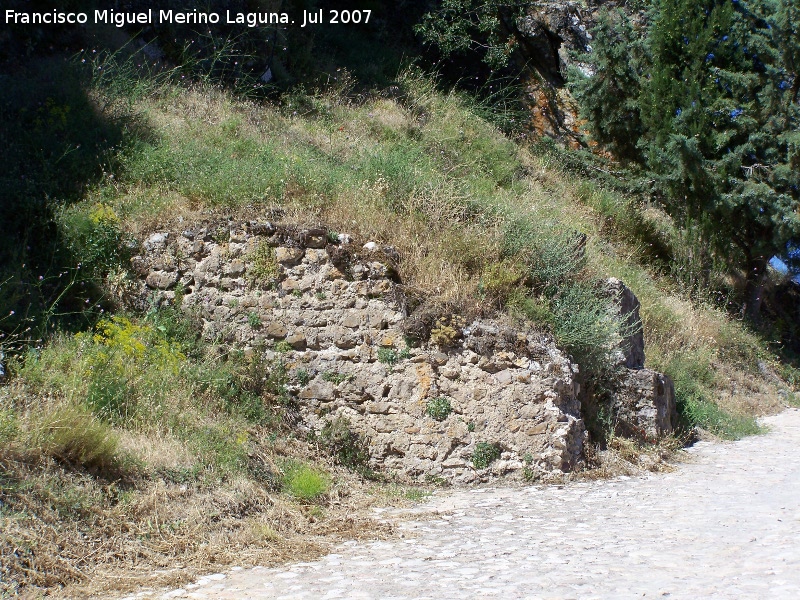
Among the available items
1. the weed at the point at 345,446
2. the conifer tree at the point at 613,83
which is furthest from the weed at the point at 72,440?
the conifer tree at the point at 613,83

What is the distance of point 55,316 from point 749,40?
12.7 metres

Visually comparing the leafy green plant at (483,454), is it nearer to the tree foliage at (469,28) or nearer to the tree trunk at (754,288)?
the tree trunk at (754,288)

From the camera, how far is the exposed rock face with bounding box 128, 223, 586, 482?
674 cm

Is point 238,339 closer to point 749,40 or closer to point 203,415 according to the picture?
point 203,415

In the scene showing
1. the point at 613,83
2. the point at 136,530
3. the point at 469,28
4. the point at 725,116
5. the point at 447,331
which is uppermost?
the point at 469,28

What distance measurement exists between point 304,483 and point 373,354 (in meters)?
1.59

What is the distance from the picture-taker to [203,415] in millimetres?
6199

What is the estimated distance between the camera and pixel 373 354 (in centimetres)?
694

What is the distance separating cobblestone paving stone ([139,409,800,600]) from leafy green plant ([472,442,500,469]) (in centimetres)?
27

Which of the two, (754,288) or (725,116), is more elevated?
(725,116)

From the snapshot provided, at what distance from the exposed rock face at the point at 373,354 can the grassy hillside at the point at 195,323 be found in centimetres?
25

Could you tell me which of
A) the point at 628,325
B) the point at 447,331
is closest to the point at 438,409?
the point at 447,331

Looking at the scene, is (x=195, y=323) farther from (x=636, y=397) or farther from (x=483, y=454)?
(x=636, y=397)

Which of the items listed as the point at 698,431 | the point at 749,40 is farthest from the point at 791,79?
Answer: the point at 698,431
